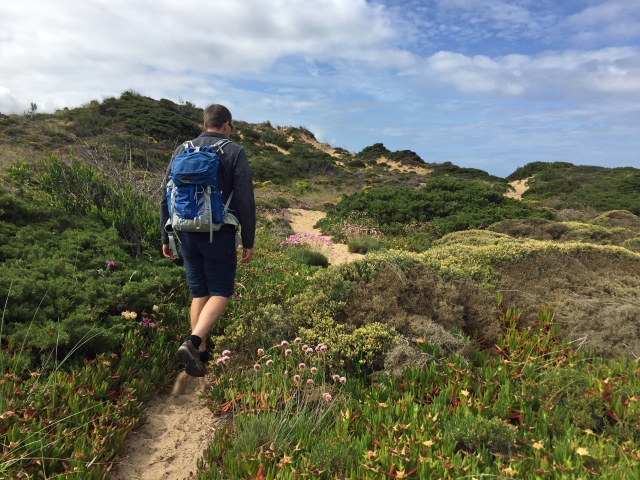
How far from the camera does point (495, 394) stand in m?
3.08

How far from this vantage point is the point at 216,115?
11.9 ft

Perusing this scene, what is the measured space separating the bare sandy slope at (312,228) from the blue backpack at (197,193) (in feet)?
17.4

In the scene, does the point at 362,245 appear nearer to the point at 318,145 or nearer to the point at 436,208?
the point at 436,208

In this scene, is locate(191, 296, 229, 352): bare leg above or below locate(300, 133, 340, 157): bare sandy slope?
below

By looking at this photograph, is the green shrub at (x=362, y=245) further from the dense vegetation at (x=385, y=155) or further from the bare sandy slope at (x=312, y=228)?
the dense vegetation at (x=385, y=155)

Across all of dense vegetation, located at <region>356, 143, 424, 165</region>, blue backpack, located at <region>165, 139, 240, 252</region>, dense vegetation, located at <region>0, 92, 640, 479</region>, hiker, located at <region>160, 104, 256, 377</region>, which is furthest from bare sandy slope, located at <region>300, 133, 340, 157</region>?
blue backpack, located at <region>165, 139, 240, 252</region>

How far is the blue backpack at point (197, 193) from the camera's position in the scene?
3.30 metres

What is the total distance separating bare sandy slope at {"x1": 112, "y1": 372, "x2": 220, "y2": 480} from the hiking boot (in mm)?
251

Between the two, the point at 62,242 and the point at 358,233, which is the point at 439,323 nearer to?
the point at 62,242

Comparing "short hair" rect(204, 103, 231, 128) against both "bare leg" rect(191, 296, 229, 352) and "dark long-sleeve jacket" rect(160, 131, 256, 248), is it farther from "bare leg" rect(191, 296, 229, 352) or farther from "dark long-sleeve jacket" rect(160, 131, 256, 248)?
"bare leg" rect(191, 296, 229, 352)

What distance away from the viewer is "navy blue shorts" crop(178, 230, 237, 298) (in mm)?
3518

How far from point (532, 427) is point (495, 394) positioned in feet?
1.55

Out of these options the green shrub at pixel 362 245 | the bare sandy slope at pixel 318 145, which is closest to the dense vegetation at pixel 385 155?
the bare sandy slope at pixel 318 145

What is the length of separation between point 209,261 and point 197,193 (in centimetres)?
62
